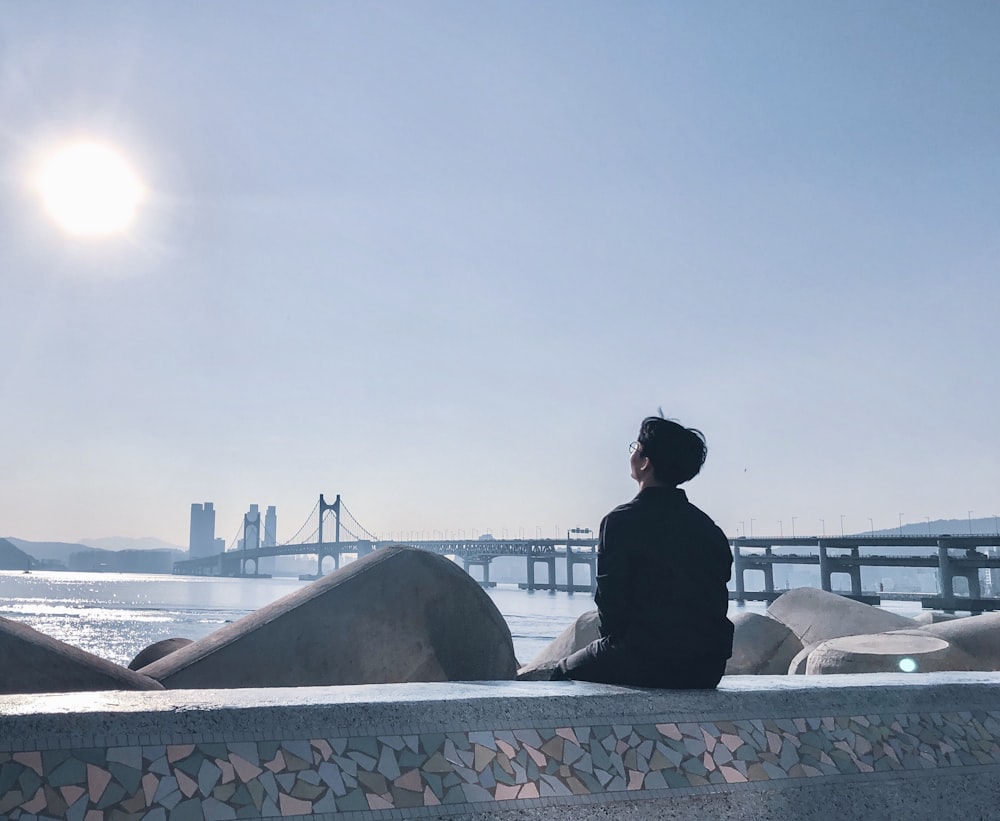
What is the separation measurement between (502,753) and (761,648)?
22.1 feet

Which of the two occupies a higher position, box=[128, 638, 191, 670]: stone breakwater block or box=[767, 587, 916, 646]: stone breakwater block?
box=[128, 638, 191, 670]: stone breakwater block

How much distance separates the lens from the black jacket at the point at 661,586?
9.41 feet

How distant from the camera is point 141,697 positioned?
218cm

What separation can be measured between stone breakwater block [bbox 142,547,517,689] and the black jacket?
182cm

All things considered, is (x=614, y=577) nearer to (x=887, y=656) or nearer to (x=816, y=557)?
(x=887, y=656)

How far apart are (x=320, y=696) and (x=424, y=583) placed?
242 centimetres

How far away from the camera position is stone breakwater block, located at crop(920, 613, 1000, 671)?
680cm

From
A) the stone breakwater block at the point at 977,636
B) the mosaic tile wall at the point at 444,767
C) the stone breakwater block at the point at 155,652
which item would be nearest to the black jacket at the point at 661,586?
the mosaic tile wall at the point at 444,767

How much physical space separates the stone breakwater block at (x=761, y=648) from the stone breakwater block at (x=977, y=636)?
1.42 m

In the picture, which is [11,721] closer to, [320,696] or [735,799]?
[320,696]

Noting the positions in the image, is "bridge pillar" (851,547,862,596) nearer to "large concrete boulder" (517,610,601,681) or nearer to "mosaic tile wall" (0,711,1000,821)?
"large concrete boulder" (517,610,601,681)

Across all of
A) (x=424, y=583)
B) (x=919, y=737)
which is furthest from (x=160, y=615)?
(x=919, y=737)

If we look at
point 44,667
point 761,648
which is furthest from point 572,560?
point 44,667

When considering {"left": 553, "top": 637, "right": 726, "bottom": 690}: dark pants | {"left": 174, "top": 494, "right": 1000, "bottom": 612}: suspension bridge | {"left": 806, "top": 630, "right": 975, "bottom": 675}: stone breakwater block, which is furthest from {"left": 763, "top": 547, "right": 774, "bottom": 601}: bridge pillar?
{"left": 553, "top": 637, "right": 726, "bottom": 690}: dark pants
